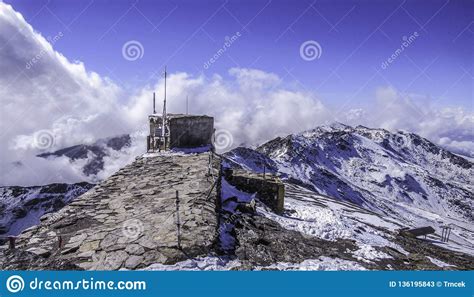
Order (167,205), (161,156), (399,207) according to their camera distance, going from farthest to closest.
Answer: (399,207)
(161,156)
(167,205)

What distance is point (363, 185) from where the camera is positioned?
144 meters

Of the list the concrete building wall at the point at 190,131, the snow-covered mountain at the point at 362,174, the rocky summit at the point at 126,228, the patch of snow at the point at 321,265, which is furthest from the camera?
the snow-covered mountain at the point at 362,174

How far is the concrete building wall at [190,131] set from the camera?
1619 cm

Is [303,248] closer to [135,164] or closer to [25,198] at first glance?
[135,164]

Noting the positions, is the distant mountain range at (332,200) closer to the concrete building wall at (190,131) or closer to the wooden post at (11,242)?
the wooden post at (11,242)

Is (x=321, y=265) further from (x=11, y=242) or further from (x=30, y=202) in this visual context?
(x=30, y=202)

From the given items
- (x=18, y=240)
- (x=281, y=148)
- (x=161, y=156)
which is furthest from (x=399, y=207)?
(x=18, y=240)

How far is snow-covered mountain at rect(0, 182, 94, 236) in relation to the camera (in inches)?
5290

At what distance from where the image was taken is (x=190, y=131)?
54.9 feet

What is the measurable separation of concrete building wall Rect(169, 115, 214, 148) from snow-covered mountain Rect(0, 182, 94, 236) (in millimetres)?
132168

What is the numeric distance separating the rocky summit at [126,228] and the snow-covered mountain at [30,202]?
138521mm

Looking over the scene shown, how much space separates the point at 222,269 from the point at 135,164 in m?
8.07

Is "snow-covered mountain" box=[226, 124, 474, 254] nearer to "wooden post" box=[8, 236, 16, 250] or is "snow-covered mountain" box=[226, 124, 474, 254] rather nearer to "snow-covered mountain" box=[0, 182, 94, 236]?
"snow-covered mountain" box=[0, 182, 94, 236]

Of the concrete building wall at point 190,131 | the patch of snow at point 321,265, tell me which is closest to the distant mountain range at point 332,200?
the patch of snow at point 321,265
